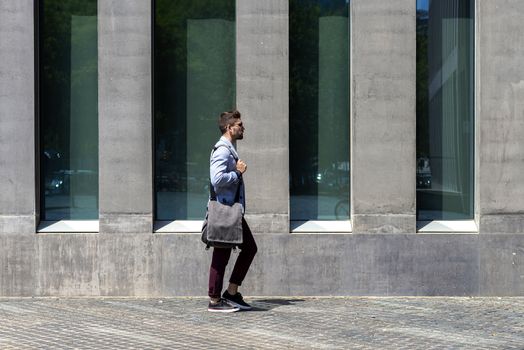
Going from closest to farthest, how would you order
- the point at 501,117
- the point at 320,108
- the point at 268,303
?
the point at 268,303, the point at 501,117, the point at 320,108

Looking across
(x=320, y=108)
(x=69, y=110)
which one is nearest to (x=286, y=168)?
(x=320, y=108)

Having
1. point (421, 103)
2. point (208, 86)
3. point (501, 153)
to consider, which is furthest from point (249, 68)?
point (501, 153)

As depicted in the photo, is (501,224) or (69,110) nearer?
(501,224)

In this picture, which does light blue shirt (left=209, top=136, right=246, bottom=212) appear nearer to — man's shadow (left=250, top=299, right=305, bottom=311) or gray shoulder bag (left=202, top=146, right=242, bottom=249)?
gray shoulder bag (left=202, top=146, right=242, bottom=249)

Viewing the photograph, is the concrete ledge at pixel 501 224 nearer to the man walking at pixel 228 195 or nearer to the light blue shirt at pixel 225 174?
the man walking at pixel 228 195

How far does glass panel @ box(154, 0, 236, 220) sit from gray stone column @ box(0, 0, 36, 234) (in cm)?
152

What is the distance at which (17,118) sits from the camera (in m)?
12.2

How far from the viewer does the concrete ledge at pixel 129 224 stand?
1216 cm

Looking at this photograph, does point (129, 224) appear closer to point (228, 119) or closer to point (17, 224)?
point (17, 224)

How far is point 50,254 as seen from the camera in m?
12.2

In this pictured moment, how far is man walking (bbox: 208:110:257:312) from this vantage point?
1064cm

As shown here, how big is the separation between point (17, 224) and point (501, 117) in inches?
235

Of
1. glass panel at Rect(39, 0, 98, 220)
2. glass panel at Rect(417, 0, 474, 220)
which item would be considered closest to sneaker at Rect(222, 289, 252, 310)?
glass panel at Rect(39, 0, 98, 220)

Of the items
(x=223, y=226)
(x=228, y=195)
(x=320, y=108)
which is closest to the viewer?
(x=223, y=226)
